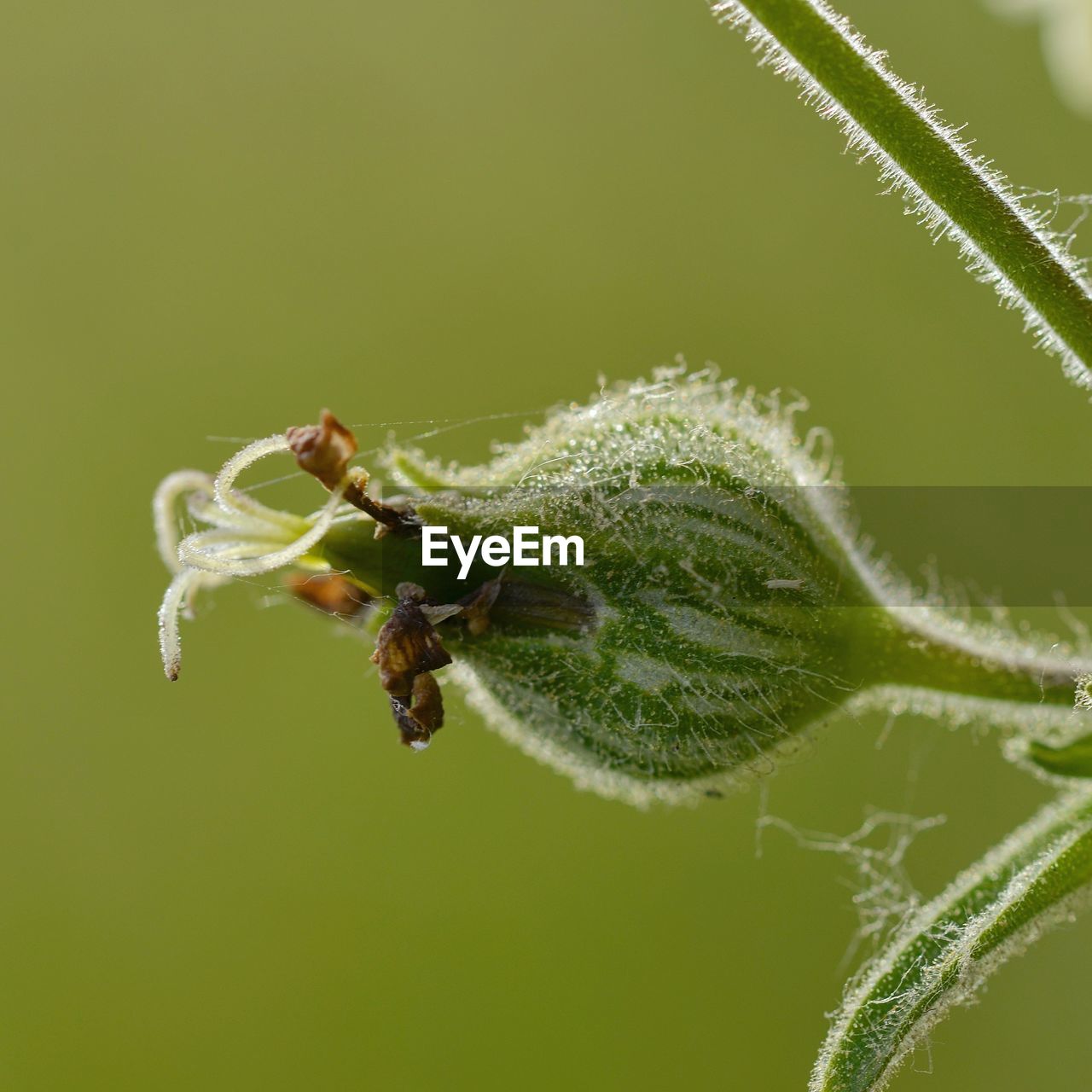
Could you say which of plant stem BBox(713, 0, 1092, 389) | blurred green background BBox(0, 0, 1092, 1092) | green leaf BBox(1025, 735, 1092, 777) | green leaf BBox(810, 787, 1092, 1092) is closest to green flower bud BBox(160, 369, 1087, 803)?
green leaf BBox(1025, 735, 1092, 777)

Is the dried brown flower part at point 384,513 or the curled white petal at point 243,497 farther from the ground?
the curled white petal at point 243,497

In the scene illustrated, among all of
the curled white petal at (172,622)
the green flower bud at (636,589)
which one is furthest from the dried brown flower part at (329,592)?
the curled white petal at (172,622)

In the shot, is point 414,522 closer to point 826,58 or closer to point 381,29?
point 826,58

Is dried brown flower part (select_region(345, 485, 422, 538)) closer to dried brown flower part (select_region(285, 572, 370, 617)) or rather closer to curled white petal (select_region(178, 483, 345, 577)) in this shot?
curled white petal (select_region(178, 483, 345, 577))

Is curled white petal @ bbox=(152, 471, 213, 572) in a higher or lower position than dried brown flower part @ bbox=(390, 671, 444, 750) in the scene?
higher

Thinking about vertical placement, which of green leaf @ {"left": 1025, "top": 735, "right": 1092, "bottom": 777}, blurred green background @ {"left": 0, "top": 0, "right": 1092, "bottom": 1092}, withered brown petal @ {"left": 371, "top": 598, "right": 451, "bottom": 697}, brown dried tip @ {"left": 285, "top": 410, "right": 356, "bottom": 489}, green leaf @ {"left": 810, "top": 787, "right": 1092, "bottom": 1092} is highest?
blurred green background @ {"left": 0, "top": 0, "right": 1092, "bottom": 1092}

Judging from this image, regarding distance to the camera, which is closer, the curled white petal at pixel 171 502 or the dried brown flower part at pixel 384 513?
the dried brown flower part at pixel 384 513

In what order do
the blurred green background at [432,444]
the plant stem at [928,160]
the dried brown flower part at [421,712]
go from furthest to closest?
the blurred green background at [432,444]
the dried brown flower part at [421,712]
the plant stem at [928,160]

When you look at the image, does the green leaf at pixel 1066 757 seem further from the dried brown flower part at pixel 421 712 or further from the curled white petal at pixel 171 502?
the curled white petal at pixel 171 502
